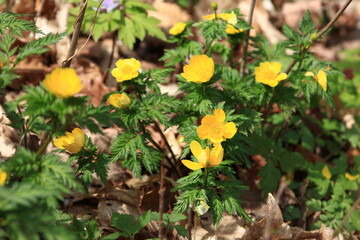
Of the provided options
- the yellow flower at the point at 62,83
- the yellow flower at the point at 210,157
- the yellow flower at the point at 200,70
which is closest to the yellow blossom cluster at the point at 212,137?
the yellow flower at the point at 210,157

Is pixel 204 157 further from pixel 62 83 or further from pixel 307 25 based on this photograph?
pixel 307 25

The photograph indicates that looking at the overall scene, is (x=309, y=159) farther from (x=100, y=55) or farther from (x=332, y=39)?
(x=332, y=39)

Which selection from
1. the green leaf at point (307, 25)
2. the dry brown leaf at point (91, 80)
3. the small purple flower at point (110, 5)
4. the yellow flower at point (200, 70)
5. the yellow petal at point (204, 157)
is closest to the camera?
the yellow petal at point (204, 157)

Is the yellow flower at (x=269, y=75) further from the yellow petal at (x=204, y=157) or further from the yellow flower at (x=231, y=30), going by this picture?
the yellow petal at (x=204, y=157)

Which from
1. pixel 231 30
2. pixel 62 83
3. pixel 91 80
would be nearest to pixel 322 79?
pixel 231 30

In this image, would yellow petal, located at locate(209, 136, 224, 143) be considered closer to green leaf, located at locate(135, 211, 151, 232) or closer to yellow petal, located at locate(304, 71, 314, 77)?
green leaf, located at locate(135, 211, 151, 232)

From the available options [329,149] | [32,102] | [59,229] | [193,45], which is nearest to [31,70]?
[193,45]
